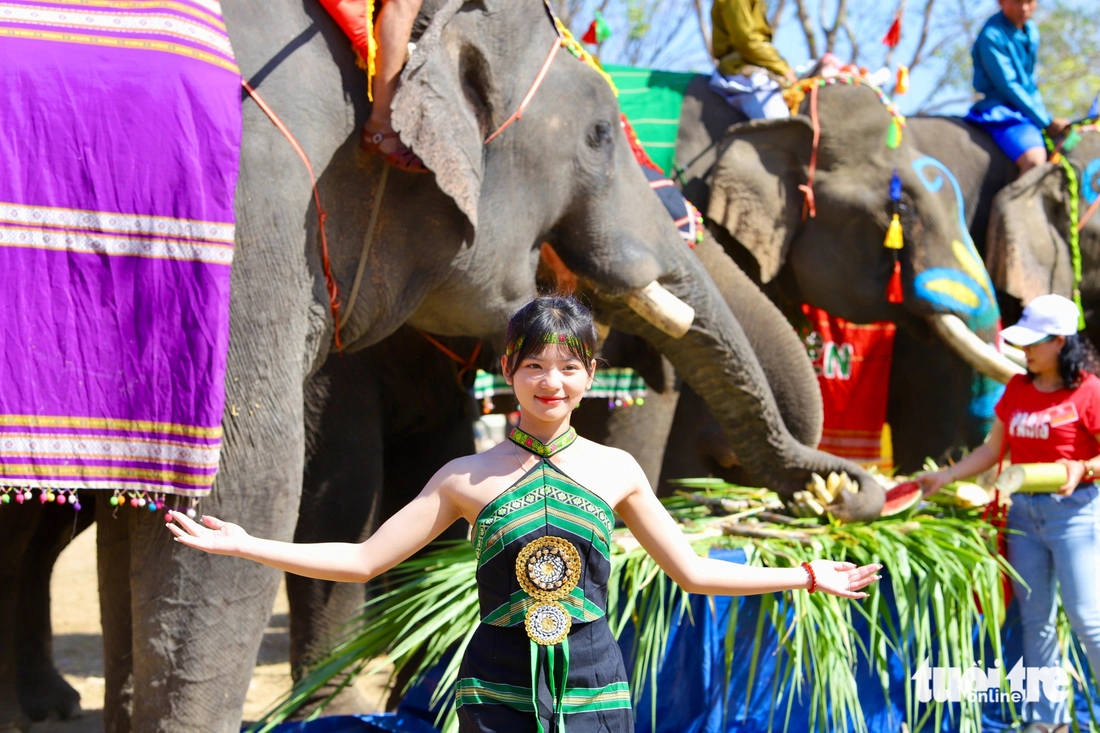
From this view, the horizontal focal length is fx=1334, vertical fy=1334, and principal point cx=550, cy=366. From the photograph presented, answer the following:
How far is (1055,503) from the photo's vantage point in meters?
3.49

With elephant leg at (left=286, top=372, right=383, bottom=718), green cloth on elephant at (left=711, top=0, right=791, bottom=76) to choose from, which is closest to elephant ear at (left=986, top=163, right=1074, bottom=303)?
green cloth on elephant at (left=711, top=0, right=791, bottom=76)

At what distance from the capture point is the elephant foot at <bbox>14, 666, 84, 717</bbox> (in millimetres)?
4145

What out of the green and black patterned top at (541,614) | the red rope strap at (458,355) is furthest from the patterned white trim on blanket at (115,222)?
the red rope strap at (458,355)

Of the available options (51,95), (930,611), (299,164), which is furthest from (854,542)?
(51,95)

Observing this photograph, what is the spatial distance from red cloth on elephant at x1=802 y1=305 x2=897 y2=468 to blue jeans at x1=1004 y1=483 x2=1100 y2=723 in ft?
10.4

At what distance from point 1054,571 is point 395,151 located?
209 cm

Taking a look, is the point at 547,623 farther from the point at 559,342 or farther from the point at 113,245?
the point at 113,245

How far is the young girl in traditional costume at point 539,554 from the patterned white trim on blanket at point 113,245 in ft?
2.62

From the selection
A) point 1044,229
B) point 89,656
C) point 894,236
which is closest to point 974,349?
point 894,236

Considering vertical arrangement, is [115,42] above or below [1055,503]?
above

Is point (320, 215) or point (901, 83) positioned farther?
point (901, 83)

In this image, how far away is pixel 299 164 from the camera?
2711 millimetres

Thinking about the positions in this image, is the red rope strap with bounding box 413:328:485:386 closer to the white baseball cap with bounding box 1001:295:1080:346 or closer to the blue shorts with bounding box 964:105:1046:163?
the white baseball cap with bounding box 1001:295:1080:346

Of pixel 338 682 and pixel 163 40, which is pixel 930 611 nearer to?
pixel 338 682
